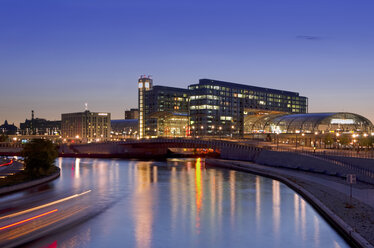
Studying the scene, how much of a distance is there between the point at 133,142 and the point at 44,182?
85.1m

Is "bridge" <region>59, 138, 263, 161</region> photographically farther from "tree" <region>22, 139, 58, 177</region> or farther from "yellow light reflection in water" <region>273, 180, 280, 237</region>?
"yellow light reflection in water" <region>273, 180, 280, 237</region>

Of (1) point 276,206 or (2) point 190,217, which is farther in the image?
(1) point 276,206

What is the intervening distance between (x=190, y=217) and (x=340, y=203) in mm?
14961

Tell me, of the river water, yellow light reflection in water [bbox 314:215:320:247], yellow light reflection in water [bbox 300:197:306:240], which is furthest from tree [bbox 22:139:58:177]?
yellow light reflection in water [bbox 314:215:320:247]

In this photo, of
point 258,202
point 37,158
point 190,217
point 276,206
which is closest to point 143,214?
point 190,217

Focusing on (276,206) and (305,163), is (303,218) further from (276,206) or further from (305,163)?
(305,163)

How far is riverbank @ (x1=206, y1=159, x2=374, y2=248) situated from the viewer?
94.6 feet

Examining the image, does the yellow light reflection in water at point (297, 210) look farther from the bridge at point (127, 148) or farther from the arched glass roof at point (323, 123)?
the arched glass roof at point (323, 123)

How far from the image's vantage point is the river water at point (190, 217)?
30188 mm

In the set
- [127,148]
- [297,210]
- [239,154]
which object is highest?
[127,148]

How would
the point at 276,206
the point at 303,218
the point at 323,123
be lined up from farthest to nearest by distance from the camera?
1. the point at 323,123
2. the point at 276,206
3. the point at 303,218

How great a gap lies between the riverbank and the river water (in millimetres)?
945

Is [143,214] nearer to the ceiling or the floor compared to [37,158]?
nearer to the floor

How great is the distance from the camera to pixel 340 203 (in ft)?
130
